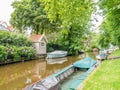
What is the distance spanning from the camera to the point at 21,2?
3148cm

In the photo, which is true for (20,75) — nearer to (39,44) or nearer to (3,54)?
(3,54)

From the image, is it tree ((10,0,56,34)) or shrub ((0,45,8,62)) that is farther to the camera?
tree ((10,0,56,34))

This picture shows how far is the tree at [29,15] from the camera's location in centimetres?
2988

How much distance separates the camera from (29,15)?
30.2 metres

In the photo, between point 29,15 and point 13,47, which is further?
point 29,15

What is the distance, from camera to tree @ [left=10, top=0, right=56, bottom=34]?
29877 mm

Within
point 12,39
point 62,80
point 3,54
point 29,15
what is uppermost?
point 29,15

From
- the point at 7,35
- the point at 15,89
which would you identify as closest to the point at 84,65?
the point at 15,89

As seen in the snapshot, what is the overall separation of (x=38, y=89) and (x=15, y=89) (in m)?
3.91

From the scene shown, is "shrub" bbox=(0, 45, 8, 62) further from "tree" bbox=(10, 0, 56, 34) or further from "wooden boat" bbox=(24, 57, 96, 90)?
"tree" bbox=(10, 0, 56, 34)

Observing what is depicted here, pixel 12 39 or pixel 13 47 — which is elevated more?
pixel 12 39

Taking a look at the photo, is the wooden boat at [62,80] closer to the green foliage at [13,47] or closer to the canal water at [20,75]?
the canal water at [20,75]

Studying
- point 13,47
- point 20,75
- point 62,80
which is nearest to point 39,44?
point 13,47

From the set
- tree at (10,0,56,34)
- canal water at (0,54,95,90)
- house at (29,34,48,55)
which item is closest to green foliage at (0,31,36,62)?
house at (29,34,48,55)
